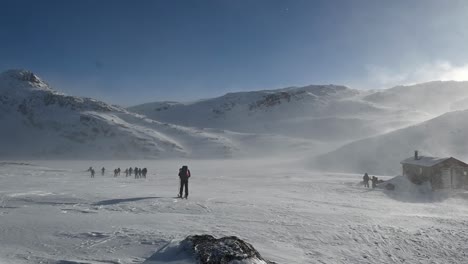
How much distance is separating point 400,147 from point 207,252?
242 ft

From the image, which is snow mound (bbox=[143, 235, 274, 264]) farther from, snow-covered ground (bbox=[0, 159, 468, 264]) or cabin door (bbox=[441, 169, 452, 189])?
cabin door (bbox=[441, 169, 452, 189])

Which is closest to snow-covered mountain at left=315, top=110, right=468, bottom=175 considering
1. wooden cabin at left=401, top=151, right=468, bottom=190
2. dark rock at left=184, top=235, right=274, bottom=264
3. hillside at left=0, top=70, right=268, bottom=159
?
wooden cabin at left=401, top=151, right=468, bottom=190

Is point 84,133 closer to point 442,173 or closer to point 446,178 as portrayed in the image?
point 442,173

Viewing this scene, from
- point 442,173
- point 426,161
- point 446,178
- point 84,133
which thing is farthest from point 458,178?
point 84,133

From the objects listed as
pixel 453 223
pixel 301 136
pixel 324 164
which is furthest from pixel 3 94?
pixel 453 223

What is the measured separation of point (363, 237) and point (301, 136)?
156 m

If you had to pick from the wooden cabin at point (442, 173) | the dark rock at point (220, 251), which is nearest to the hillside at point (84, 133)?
the wooden cabin at point (442, 173)

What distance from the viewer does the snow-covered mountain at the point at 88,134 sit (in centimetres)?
13238

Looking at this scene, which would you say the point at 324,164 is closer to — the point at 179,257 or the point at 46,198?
the point at 46,198

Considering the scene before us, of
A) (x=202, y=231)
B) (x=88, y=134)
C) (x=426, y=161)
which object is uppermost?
(x=88, y=134)

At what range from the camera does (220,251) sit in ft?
24.1

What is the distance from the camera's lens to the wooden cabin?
1598 inches

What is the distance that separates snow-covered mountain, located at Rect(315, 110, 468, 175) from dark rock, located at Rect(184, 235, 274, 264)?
63.5m

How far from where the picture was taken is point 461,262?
11188 millimetres
